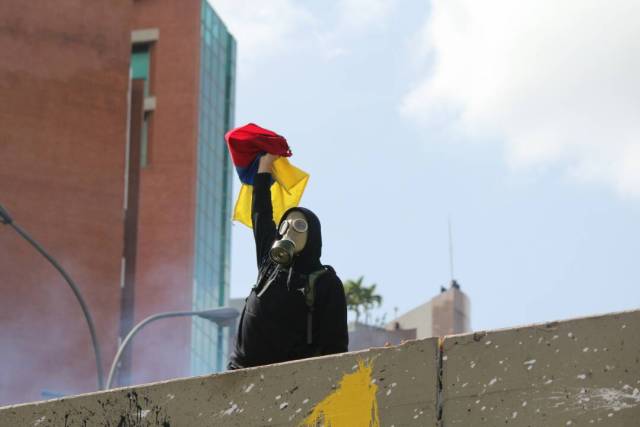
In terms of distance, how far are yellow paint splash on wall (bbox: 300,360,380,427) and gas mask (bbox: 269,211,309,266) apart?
0.98 metres

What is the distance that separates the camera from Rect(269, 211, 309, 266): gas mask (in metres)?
4.82

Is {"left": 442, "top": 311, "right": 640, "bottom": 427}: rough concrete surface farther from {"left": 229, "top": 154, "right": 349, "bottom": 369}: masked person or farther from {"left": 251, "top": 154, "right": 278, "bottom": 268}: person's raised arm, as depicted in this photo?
{"left": 251, "top": 154, "right": 278, "bottom": 268}: person's raised arm

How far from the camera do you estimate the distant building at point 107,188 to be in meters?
39.6

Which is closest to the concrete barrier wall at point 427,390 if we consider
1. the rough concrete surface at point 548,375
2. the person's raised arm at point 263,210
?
the rough concrete surface at point 548,375

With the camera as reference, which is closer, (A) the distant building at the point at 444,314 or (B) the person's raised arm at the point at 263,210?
(B) the person's raised arm at the point at 263,210

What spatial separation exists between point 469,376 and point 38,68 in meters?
39.3

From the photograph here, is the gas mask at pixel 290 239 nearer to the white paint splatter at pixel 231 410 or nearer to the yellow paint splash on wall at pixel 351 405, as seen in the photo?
the white paint splatter at pixel 231 410

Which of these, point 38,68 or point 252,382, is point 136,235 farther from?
point 252,382

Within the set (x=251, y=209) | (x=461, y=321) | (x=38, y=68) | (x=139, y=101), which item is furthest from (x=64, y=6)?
(x=251, y=209)

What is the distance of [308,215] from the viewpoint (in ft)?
16.6

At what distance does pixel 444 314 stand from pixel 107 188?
98.6ft

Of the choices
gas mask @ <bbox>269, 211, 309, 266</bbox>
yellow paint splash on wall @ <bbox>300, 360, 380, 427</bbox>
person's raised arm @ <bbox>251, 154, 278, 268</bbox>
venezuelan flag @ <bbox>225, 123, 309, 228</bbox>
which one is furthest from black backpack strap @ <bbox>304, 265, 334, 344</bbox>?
yellow paint splash on wall @ <bbox>300, 360, 380, 427</bbox>

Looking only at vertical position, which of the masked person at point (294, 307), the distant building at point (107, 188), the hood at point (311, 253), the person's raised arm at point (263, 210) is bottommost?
the masked person at point (294, 307)

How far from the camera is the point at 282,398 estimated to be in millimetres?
3996
